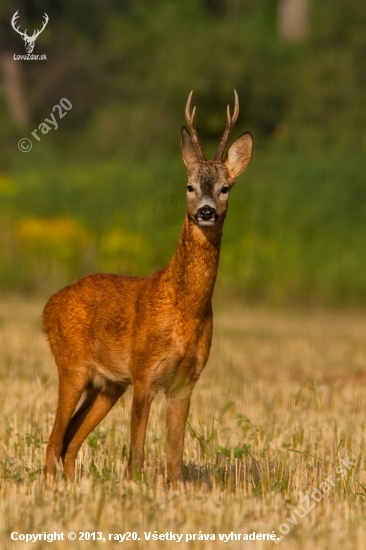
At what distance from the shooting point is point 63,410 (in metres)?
7.49

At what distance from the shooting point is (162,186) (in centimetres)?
2345

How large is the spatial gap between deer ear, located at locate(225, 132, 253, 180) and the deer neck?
536 mm

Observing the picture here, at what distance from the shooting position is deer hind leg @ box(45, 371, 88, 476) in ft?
24.4

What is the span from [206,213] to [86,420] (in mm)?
1834

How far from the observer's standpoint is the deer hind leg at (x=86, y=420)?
7.65 metres

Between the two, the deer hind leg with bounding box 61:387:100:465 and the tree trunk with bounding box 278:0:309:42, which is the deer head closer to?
the deer hind leg with bounding box 61:387:100:465

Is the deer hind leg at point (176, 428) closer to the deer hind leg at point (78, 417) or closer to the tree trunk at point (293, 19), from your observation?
the deer hind leg at point (78, 417)

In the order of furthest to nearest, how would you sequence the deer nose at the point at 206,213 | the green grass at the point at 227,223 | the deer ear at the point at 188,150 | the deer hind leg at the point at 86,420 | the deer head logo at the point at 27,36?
1. the deer head logo at the point at 27,36
2. the green grass at the point at 227,223
3. the deer hind leg at the point at 86,420
4. the deer ear at the point at 188,150
5. the deer nose at the point at 206,213

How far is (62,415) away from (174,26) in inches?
823

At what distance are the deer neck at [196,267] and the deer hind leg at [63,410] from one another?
3.14ft

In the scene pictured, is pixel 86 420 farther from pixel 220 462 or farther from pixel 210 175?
pixel 210 175

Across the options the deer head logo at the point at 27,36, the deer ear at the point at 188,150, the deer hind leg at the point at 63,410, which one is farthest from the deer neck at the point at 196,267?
the deer head logo at the point at 27,36

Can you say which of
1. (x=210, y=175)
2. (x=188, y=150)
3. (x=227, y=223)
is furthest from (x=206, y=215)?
(x=227, y=223)

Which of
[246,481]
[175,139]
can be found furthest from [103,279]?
[175,139]
